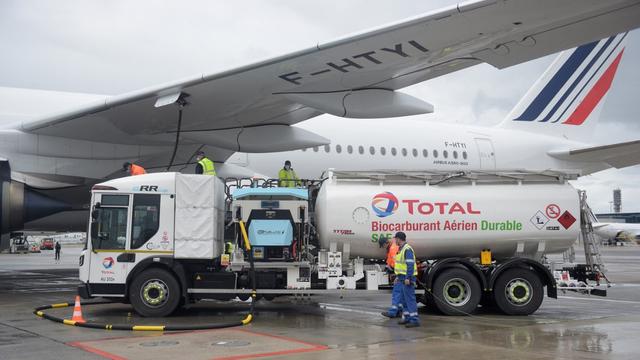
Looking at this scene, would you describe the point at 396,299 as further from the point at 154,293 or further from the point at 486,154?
the point at 486,154

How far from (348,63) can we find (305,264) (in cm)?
385

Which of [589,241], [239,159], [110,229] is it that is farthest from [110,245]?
[589,241]

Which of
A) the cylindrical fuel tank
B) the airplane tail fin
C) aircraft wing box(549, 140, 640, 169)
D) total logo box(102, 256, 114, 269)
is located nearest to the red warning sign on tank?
the cylindrical fuel tank

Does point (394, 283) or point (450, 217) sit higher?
point (450, 217)

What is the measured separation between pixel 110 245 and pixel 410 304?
17.9 ft

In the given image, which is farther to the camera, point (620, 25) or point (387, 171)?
point (387, 171)

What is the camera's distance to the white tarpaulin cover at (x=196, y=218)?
1127 cm

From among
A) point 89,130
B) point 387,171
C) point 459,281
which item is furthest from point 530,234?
point 89,130

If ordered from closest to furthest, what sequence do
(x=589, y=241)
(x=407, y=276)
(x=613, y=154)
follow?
1. (x=407, y=276)
2. (x=589, y=241)
3. (x=613, y=154)

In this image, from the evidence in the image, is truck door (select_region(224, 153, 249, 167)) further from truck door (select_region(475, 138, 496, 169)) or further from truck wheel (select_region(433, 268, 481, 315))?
truck door (select_region(475, 138, 496, 169))

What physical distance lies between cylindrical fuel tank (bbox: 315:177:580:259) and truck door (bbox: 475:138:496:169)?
8.63 meters

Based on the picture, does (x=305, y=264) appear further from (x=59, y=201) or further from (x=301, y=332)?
(x=59, y=201)

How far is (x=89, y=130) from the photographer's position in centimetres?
1499

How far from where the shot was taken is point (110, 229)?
1126 centimetres
